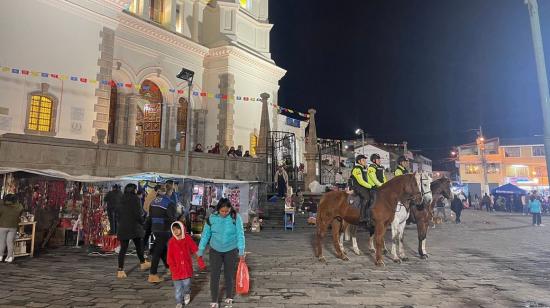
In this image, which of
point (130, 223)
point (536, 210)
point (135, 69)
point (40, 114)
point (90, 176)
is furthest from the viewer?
point (135, 69)

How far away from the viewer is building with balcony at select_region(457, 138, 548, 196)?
4759cm

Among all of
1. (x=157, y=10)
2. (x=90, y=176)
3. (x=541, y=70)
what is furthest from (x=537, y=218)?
(x=157, y=10)

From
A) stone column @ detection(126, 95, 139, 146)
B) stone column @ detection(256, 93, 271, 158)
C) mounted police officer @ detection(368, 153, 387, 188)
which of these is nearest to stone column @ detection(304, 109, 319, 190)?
stone column @ detection(256, 93, 271, 158)

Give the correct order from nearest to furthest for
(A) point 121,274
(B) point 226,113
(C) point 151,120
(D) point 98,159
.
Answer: (A) point 121,274 → (D) point 98,159 → (C) point 151,120 → (B) point 226,113

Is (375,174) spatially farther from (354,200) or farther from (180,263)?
(180,263)

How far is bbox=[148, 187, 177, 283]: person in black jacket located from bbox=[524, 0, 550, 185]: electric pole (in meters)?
7.20

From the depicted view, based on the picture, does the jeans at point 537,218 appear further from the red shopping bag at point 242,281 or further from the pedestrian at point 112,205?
the pedestrian at point 112,205

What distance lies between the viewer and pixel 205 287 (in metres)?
6.64

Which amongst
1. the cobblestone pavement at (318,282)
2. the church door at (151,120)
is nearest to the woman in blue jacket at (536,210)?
the cobblestone pavement at (318,282)

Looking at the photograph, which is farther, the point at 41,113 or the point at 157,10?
the point at 157,10

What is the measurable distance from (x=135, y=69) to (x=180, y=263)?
1740cm

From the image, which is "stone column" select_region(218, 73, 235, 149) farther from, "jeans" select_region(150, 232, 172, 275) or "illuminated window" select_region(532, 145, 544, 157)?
"illuminated window" select_region(532, 145, 544, 157)

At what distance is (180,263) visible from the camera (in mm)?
5426

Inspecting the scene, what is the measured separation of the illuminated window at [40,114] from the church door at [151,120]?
6.76 metres
